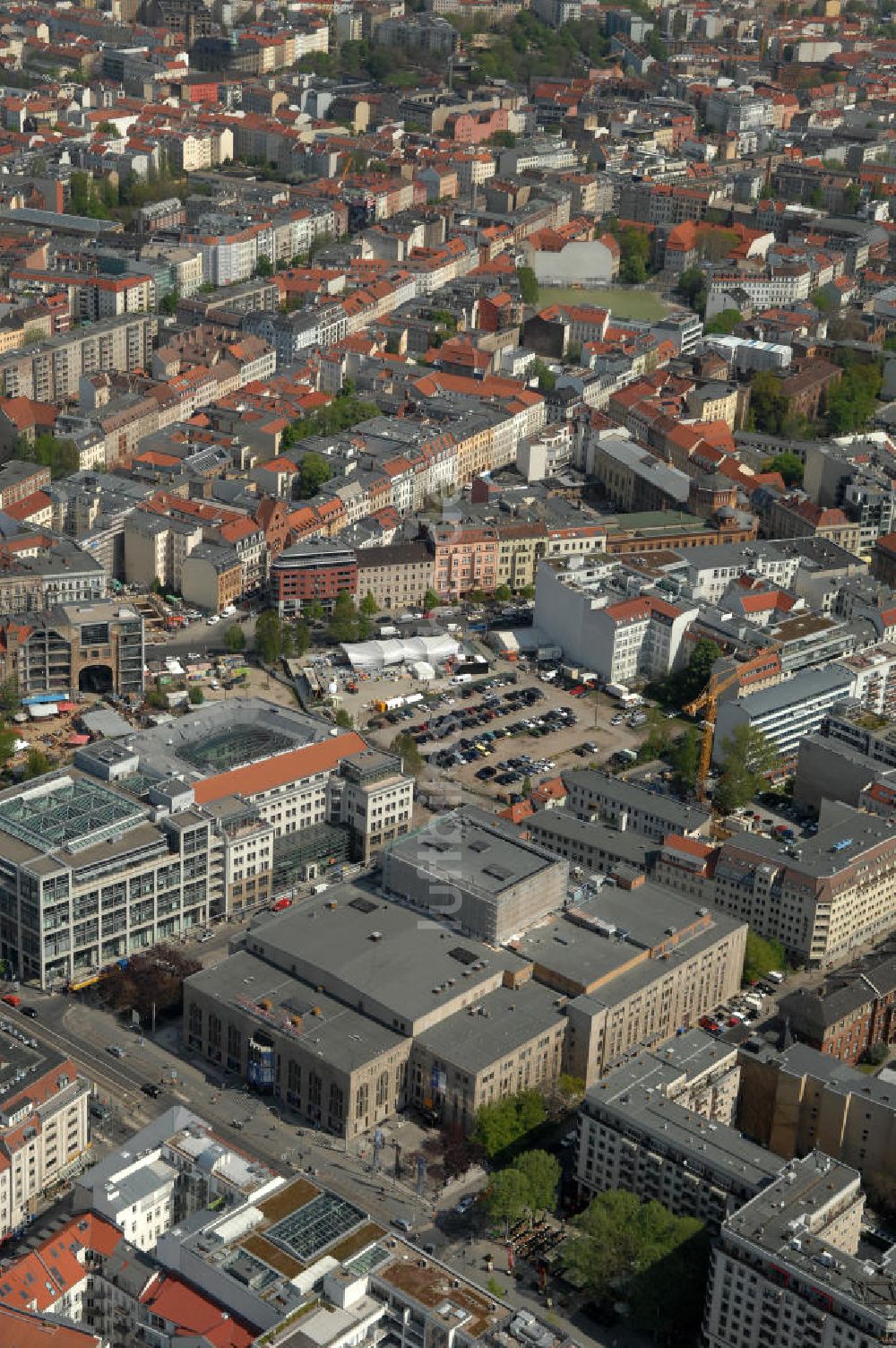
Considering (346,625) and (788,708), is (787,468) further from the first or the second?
(346,625)

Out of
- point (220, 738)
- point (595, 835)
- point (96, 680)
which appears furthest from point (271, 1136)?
point (96, 680)

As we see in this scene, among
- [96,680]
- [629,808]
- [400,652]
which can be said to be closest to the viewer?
[629,808]

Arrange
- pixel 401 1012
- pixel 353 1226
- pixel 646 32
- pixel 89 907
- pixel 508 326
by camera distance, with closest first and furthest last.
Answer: pixel 353 1226 < pixel 401 1012 < pixel 89 907 < pixel 508 326 < pixel 646 32

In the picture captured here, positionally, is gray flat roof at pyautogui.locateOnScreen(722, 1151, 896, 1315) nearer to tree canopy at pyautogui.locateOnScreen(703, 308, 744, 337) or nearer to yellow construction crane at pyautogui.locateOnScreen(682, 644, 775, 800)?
yellow construction crane at pyautogui.locateOnScreen(682, 644, 775, 800)

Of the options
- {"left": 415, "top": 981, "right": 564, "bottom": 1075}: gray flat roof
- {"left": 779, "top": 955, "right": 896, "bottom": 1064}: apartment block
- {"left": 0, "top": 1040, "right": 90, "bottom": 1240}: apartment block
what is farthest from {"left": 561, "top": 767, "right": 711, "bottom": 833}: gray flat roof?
{"left": 0, "top": 1040, "right": 90, "bottom": 1240}: apartment block

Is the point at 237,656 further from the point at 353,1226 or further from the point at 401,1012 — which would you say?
the point at 353,1226

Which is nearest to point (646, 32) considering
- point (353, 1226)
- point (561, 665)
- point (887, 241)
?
point (887, 241)
